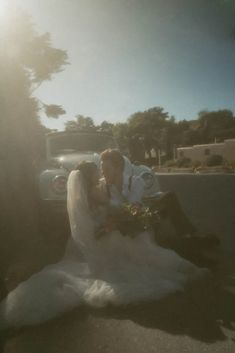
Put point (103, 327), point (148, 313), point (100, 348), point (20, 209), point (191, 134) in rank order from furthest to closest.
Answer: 1. point (191, 134)
2. point (20, 209)
3. point (148, 313)
4. point (103, 327)
5. point (100, 348)

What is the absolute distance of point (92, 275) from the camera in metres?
4.27

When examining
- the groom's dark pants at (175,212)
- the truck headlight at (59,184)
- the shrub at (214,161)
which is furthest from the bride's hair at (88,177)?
the shrub at (214,161)

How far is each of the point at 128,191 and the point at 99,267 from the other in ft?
3.85

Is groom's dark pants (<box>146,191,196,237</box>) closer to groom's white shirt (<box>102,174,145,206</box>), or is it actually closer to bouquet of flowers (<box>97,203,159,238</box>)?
groom's white shirt (<box>102,174,145,206</box>)

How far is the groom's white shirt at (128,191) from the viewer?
504 centimetres

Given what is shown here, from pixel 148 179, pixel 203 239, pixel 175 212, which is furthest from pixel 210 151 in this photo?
pixel 203 239

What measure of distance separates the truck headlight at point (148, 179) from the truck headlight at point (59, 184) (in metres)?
1.43

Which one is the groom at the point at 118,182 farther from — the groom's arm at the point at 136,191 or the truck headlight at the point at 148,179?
the truck headlight at the point at 148,179

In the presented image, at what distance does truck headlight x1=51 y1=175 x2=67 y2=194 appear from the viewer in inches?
269

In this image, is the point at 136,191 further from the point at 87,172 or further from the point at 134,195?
the point at 87,172

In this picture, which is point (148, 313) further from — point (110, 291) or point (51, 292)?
point (51, 292)

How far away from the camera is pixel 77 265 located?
457cm

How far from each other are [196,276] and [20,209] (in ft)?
23.6

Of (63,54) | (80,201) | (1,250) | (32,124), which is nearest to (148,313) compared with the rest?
(80,201)
